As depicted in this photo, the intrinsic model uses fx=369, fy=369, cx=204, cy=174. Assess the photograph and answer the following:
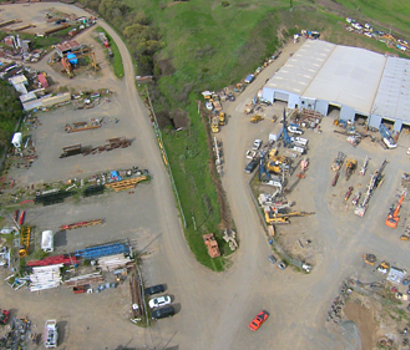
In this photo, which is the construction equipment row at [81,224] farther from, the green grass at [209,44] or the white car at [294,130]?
the white car at [294,130]

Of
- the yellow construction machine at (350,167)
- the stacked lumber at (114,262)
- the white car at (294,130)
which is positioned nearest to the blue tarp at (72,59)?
the white car at (294,130)

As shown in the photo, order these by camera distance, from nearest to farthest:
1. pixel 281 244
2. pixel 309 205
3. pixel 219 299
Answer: pixel 219 299 < pixel 281 244 < pixel 309 205

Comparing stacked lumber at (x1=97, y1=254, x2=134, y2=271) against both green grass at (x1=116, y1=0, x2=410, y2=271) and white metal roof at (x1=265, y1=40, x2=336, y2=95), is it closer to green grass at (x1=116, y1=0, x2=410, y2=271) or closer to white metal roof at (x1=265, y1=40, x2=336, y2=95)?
green grass at (x1=116, y1=0, x2=410, y2=271)

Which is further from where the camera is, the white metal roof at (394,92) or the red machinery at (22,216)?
the white metal roof at (394,92)

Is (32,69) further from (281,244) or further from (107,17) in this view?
(281,244)

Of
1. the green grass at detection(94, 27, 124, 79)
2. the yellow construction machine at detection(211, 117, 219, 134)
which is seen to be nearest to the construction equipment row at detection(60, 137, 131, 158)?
the yellow construction machine at detection(211, 117, 219, 134)

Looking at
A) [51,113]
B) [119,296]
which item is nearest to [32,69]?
[51,113]
